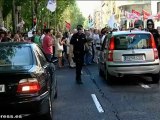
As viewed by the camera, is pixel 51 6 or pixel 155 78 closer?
pixel 155 78

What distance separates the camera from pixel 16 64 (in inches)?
315

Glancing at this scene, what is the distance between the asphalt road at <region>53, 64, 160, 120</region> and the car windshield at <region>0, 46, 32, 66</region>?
146 cm

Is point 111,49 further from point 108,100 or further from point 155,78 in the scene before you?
point 108,100

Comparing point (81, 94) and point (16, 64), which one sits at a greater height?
point (16, 64)

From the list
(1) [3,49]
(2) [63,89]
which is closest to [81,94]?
(2) [63,89]

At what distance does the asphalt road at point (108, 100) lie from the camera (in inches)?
362

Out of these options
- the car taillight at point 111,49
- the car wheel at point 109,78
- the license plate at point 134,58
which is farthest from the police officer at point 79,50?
the license plate at point 134,58

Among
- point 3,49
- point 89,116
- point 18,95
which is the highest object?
point 3,49

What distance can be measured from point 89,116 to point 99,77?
7064 mm

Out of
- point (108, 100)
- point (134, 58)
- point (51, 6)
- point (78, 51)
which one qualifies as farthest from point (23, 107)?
point (51, 6)

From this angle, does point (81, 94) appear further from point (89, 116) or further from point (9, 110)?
point (9, 110)

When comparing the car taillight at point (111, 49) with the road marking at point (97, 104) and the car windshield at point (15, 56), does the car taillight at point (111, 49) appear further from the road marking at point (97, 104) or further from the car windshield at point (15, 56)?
the car windshield at point (15, 56)

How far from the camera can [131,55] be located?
13508 mm

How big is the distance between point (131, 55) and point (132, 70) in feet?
1.39
